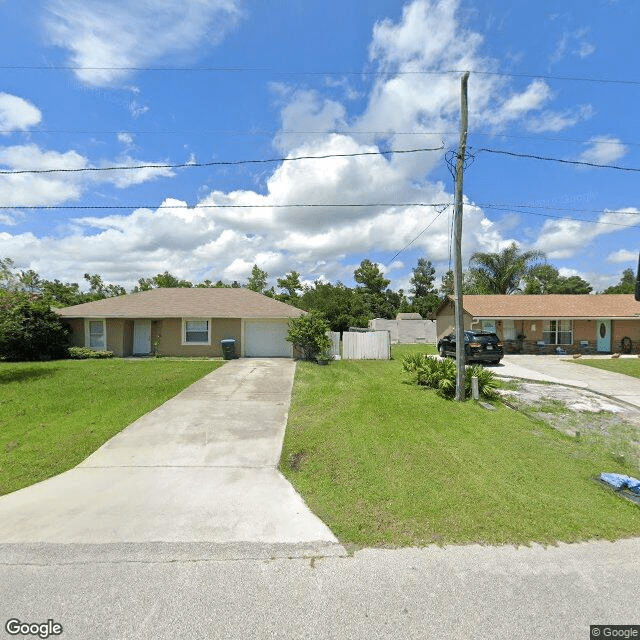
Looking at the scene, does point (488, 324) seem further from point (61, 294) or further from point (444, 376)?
point (61, 294)

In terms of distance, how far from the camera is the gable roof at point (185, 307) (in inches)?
734

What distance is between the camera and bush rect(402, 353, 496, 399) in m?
9.73

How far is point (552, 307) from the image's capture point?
2367 centimetres

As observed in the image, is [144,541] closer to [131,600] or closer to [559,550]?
[131,600]

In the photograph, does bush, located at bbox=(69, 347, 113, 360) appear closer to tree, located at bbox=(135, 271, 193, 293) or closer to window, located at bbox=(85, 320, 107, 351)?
window, located at bbox=(85, 320, 107, 351)

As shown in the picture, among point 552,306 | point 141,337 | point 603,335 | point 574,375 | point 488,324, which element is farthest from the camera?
point 552,306

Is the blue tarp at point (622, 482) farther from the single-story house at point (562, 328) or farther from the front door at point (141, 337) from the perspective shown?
the front door at point (141, 337)

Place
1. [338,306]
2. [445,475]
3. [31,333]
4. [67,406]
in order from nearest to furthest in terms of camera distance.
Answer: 1. [445,475]
2. [67,406]
3. [31,333]
4. [338,306]

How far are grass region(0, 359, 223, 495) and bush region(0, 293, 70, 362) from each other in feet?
8.51

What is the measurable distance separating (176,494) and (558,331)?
82.7 ft

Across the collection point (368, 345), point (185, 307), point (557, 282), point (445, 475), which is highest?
point (557, 282)

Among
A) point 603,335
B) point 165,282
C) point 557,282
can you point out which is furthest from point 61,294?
point 557,282

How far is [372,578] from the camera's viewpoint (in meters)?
3.12
